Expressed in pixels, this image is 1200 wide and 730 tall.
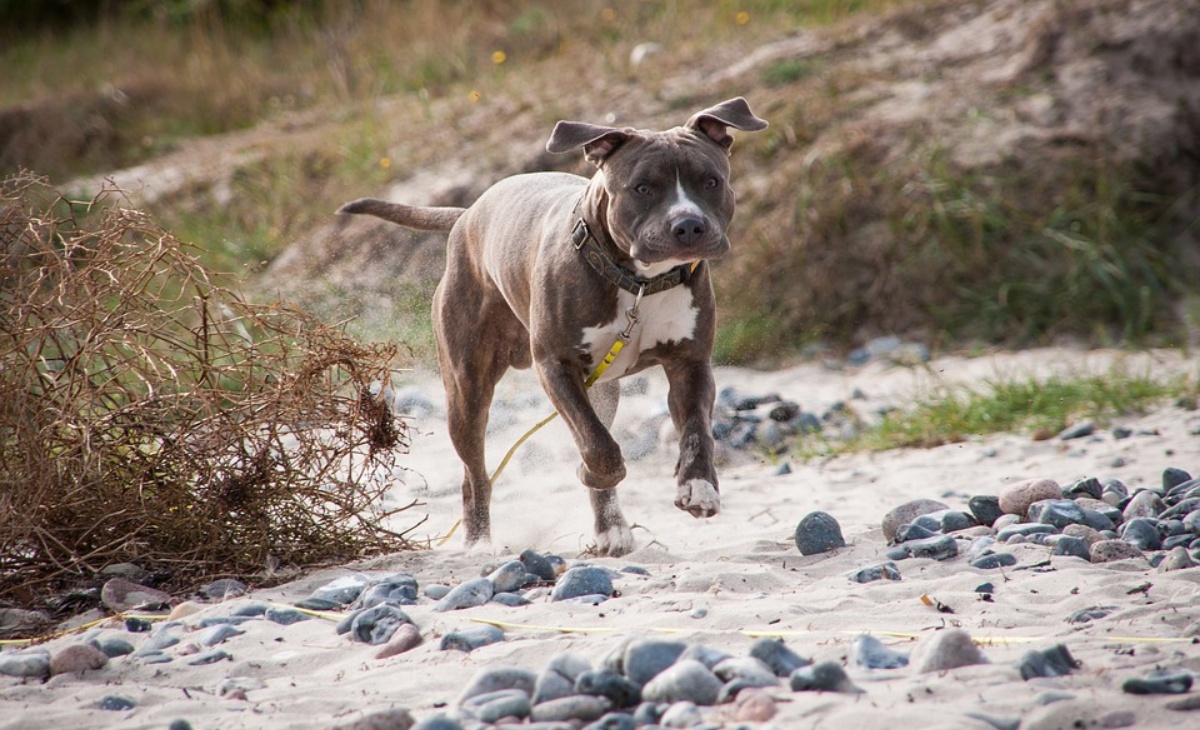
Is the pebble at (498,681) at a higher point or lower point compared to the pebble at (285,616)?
lower

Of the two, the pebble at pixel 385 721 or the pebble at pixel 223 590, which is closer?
the pebble at pixel 385 721

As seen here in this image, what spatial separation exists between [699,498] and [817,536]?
1.57 ft

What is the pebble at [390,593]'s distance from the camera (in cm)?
427

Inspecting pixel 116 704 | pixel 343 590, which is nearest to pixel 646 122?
pixel 343 590

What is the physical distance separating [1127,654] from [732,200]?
2526 mm

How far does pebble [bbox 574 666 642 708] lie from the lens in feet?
10.00

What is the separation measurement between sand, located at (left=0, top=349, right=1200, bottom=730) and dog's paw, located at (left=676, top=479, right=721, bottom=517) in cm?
21

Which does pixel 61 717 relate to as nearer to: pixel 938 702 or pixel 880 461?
pixel 938 702

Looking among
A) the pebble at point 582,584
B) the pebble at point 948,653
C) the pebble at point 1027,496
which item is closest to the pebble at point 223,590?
the pebble at point 582,584

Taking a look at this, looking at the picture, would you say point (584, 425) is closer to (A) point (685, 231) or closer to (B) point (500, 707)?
(A) point (685, 231)

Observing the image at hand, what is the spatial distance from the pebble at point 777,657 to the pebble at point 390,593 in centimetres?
148

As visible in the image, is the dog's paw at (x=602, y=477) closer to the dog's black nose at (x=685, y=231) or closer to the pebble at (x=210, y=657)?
the dog's black nose at (x=685, y=231)

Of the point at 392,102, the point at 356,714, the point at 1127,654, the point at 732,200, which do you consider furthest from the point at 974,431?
the point at 392,102

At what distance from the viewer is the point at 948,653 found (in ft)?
10.2
